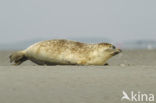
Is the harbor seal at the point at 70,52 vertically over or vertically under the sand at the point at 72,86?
under

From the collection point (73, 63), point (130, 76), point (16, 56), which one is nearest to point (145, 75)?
point (130, 76)

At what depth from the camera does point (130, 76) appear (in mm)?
6598

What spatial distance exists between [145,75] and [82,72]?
1.12m

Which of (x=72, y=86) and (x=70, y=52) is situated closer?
(x=72, y=86)

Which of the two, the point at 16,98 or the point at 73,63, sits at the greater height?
the point at 16,98

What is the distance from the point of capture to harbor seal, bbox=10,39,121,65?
9414 mm

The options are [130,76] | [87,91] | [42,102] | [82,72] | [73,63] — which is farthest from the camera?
[73,63]

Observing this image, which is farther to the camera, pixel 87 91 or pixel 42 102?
pixel 87 91

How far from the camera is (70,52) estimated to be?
948 centimetres

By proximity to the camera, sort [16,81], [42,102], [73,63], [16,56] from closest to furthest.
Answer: [42,102] < [16,81] < [73,63] < [16,56]

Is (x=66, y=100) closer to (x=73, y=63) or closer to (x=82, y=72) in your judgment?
(x=82, y=72)

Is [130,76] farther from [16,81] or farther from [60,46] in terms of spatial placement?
[60,46]

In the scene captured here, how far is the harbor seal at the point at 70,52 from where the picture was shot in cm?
941

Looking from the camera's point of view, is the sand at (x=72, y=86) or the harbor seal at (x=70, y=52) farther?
the harbor seal at (x=70, y=52)
